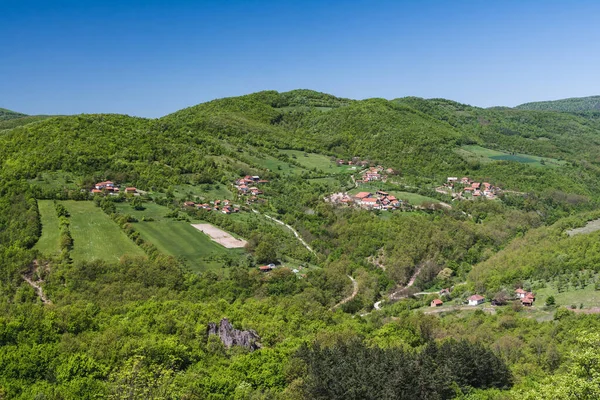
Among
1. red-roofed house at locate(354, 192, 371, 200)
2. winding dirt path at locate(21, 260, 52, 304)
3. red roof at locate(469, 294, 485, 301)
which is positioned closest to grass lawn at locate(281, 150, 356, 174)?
red-roofed house at locate(354, 192, 371, 200)

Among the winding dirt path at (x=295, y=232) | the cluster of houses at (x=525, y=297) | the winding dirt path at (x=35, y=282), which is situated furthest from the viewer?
the winding dirt path at (x=295, y=232)

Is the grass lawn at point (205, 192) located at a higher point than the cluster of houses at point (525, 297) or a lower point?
higher

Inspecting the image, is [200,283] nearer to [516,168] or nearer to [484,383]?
[484,383]

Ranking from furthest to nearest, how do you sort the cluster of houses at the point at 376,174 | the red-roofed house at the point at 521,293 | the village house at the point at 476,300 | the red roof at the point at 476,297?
the cluster of houses at the point at 376,174
the red roof at the point at 476,297
the village house at the point at 476,300
the red-roofed house at the point at 521,293

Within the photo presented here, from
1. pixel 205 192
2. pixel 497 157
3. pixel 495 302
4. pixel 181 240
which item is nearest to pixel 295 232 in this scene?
pixel 205 192

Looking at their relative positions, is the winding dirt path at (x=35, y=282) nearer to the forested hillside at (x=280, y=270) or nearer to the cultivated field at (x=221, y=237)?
the forested hillside at (x=280, y=270)

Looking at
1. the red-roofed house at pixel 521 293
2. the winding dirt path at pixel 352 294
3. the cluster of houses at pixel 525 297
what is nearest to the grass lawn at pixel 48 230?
the winding dirt path at pixel 352 294
